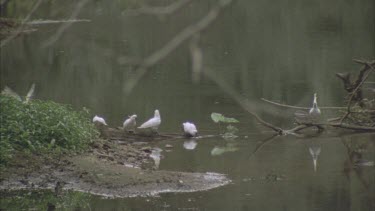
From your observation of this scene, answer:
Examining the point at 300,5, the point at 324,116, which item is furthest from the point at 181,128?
the point at 300,5

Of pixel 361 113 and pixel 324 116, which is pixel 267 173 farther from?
pixel 324 116

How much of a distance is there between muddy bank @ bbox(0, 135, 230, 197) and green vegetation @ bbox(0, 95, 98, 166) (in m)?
0.15

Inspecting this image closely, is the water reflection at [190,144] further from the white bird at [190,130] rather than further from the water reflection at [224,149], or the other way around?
the water reflection at [224,149]

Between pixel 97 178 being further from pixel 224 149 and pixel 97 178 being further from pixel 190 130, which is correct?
pixel 190 130

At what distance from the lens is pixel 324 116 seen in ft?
49.9

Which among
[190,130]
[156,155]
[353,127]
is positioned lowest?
[156,155]

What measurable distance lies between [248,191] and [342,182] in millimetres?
1179

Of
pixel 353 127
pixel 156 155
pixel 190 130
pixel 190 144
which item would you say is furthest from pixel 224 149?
pixel 353 127

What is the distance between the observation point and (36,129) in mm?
10312

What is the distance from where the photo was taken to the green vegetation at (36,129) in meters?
10.0

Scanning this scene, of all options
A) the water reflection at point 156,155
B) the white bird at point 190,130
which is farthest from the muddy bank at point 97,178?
the white bird at point 190,130

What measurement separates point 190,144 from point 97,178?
9.46ft

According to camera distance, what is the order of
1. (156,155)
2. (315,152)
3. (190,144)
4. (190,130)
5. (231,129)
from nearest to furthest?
(156,155) < (315,152) < (190,144) < (190,130) < (231,129)

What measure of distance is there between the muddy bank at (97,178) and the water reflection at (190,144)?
5.62ft
